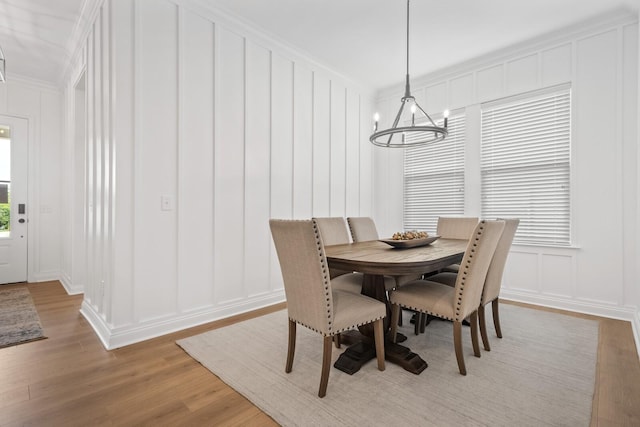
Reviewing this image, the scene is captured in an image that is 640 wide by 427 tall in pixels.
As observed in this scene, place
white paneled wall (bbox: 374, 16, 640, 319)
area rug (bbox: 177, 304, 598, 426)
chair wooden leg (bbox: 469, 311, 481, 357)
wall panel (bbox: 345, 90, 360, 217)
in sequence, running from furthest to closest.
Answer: wall panel (bbox: 345, 90, 360, 217) → white paneled wall (bbox: 374, 16, 640, 319) → chair wooden leg (bbox: 469, 311, 481, 357) → area rug (bbox: 177, 304, 598, 426)

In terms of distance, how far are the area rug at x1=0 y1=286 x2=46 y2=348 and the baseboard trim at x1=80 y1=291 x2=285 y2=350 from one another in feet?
1.26

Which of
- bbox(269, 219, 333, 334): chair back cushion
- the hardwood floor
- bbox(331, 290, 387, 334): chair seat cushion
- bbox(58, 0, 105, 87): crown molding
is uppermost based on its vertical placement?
bbox(58, 0, 105, 87): crown molding

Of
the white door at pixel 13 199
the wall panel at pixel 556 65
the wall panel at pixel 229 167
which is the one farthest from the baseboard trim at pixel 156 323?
the wall panel at pixel 556 65

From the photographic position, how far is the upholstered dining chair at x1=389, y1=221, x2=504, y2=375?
191 cm

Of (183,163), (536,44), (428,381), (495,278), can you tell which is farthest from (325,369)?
(536,44)

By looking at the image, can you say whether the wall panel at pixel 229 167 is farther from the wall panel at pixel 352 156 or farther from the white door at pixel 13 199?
the white door at pixel 13 199

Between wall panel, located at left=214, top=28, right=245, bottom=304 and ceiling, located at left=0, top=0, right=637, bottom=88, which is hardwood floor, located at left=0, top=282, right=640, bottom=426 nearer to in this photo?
wall panel, located at left=214, top=28, right=245, bottom=304

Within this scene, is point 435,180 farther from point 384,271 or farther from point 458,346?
point 384,271

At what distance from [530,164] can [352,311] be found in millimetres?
3109

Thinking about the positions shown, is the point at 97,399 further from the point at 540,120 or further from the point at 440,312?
the point at 540,120

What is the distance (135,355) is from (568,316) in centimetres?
388

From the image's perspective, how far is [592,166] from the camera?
3250mm

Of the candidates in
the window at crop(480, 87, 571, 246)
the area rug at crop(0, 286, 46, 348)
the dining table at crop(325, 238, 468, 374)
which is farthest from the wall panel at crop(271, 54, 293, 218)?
the window at crop(480, 87, 571, 246)

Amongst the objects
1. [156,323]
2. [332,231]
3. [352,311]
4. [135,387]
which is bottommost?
[135,387]
